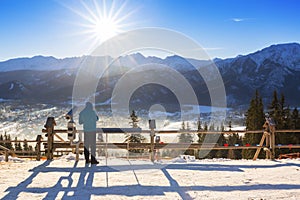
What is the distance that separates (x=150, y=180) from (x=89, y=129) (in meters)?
3.19

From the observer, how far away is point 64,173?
9.16 meters

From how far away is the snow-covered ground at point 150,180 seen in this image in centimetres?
707

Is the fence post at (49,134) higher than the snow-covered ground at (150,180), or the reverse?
the fence post at (49,134)

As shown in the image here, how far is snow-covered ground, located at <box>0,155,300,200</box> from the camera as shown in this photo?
7066 millimetres

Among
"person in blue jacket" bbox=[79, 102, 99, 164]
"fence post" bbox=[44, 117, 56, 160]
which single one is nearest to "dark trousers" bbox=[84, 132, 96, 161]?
"person in blue jacket" bbox=[79, 102, 99, 164]

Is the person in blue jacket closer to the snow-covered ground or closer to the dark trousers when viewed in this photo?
the dark trousers

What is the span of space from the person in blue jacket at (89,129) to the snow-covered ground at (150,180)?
46 cm

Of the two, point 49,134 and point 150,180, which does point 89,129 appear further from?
point 150,180

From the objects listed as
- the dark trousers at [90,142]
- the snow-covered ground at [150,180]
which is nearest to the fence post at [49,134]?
the snow-covered ground at [150,180]

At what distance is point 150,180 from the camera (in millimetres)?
8359

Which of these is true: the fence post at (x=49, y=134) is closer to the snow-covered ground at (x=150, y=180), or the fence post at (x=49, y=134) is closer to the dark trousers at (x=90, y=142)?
the snow-covered ground at (x=150, y=180)

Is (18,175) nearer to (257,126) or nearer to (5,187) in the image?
(5,187)

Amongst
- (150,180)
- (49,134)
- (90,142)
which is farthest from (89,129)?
(150,180)

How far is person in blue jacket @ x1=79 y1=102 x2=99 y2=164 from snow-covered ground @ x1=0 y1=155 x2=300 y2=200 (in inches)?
18.3
